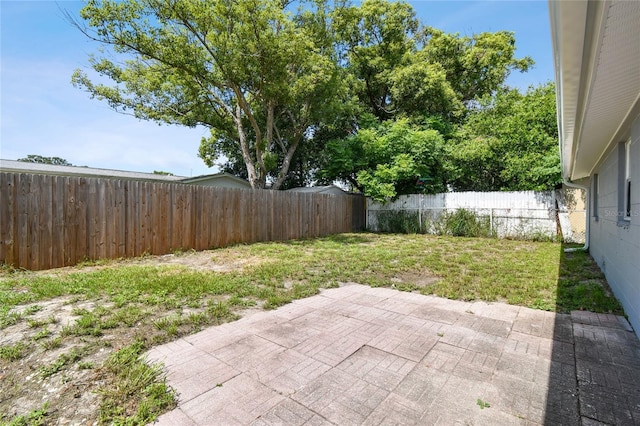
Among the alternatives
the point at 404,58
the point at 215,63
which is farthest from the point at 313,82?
the point at 404,58

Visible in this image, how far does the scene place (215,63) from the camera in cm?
1077

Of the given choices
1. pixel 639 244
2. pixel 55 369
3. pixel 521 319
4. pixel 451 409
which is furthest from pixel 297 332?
pixel 639 244

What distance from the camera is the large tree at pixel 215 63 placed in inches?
360

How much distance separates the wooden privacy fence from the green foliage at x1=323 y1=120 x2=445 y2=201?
12.8 ft

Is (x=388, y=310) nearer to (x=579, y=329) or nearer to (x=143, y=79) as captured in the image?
(x=579, y=329)

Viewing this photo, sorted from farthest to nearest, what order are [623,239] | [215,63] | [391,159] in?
[391,159]
[215,63]
[623,239]

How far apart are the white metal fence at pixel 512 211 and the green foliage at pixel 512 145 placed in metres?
0.56

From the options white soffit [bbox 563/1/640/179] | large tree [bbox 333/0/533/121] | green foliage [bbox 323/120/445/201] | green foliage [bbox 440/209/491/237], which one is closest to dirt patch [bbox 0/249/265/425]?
white soffit [bbox 563/1/640/179]

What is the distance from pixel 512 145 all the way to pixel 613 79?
32.2 ft

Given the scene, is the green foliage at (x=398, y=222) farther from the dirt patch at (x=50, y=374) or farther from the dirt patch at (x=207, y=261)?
the dirt patch at (x=50, y=374)

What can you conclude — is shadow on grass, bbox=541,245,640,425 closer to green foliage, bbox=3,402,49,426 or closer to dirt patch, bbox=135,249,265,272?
green foliage, bbox=3,402,49,426

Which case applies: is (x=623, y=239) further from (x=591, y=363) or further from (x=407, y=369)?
(x=407, y=369)

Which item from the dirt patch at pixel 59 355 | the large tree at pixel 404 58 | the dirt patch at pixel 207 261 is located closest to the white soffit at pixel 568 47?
the dirt patch at pixel 59 355

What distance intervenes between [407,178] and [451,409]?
11.3 metres
